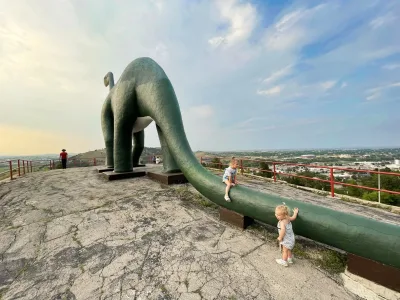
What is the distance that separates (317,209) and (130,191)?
4.14 m

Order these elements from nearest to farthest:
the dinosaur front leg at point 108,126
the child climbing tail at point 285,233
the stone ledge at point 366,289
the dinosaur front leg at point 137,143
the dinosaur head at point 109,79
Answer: the stone ledge at point 366,289 → the child climbing tail at point 285,233 → the dinosaur front leg at point 108,126 → the dinosaur front leg at point 137,143 → the dinosaur head at point 109,79

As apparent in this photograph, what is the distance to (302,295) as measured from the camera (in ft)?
7.08

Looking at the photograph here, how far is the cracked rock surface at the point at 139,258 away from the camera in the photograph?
87.8 inches

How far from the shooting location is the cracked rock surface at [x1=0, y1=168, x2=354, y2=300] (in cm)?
223

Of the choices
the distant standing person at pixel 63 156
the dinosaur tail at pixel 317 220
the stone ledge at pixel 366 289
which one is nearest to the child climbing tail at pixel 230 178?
the dinosaur tail at pixel 317 220

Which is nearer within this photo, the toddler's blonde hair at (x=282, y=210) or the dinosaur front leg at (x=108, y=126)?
the toddler's blonde hair at (x=282, y=210)

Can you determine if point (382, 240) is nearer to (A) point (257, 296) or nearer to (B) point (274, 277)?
(B) point (274, 277)

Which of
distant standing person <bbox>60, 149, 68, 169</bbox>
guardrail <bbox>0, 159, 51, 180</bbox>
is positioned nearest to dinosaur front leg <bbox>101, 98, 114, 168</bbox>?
guardrail <bbox>0, 159, 51, 180</bbox>

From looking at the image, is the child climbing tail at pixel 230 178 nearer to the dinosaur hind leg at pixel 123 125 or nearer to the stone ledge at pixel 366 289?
the stone ledge at pixel 366 289

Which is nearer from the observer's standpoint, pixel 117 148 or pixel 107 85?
pixel 117 148

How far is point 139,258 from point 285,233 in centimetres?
180

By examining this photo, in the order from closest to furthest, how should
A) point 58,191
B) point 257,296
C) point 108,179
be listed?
point 257,296
point 58,191
point 108,179

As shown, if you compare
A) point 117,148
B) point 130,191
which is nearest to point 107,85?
point 117,148

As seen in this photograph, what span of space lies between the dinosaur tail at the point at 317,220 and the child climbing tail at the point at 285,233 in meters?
0.14
